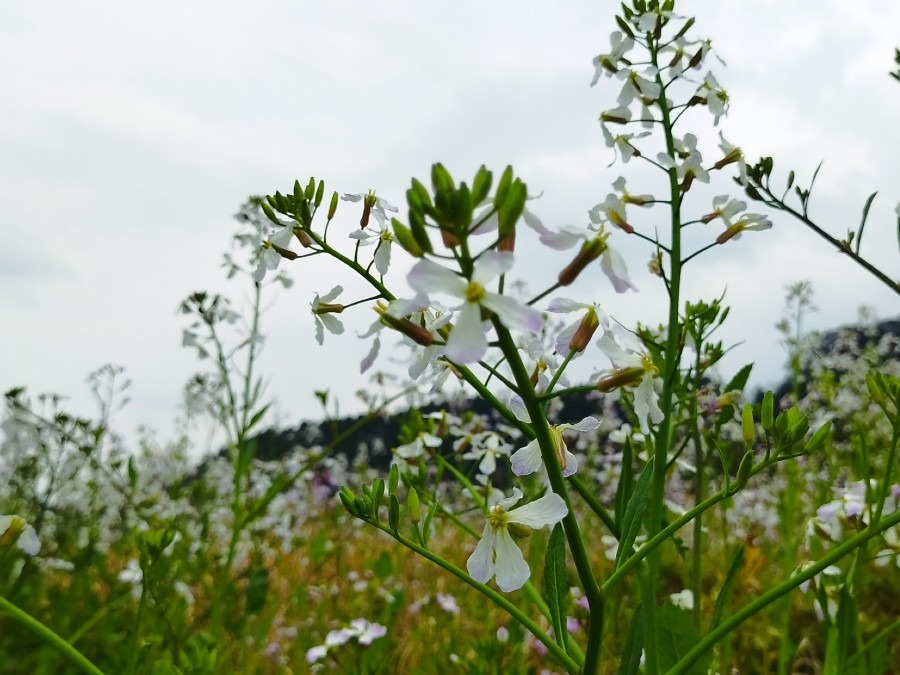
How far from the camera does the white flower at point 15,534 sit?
1271 mm

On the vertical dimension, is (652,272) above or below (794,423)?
above

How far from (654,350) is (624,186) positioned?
1.46ft

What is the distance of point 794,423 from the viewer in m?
1.10

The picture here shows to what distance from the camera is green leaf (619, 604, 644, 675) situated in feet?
3.51

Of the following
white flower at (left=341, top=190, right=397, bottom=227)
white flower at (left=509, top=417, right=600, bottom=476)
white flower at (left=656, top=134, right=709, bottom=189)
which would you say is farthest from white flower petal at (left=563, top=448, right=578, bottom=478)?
white flower at (left=656, top=134, right=709, bottom=189)

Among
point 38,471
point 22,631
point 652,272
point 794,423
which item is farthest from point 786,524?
point 38,471

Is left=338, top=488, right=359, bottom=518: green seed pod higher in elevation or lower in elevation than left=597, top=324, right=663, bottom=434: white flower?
lower

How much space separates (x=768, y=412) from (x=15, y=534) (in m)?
1.34

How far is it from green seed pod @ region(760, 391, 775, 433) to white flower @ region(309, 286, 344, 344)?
27.1 inches

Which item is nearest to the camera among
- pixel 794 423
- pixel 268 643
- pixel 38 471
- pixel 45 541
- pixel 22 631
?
pixel 794 423

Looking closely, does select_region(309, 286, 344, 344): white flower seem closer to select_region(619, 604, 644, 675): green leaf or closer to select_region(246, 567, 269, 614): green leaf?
select_region(619, 604, 644, 675): green leaf

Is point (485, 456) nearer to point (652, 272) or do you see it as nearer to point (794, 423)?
point (652, 272)

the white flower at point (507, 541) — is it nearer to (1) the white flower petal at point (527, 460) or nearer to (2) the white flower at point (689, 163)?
(1) the white flower petal at point (527, 460)

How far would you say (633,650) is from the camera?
3.59 feet
